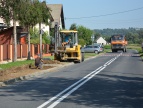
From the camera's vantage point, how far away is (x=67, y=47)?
112 ft

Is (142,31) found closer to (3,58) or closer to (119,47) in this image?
(119,47)

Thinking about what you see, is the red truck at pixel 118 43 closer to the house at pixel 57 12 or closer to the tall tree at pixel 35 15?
the house at pixel 57 12

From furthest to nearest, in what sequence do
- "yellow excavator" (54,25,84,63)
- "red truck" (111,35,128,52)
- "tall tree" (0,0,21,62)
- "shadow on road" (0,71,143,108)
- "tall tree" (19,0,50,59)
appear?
1. "red truck" (111,35,128,52)
2. "yellow excavator" (54,25,84,63)
3. "tall tree" (19,0,50,59)
4. "tall tree" (0,0,21,62)
5. "shadow on road" (0,71,143,108)

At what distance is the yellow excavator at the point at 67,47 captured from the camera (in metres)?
33.8

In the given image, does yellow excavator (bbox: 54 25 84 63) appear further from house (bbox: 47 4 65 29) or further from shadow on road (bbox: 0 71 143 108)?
house (bbox: 47 4 65 29)

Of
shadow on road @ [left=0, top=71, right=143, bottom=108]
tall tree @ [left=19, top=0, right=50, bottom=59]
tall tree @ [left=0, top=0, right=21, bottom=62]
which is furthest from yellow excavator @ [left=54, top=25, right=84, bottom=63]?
shadow on road @ [left=0, top=71, right=143, bottom=108]

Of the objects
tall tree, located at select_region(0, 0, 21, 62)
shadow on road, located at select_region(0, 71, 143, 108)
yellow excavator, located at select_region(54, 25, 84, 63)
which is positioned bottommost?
shadow on road, located at select_region(0, 71, 143, 108)

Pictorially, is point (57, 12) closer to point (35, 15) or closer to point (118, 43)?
point (118, 43)

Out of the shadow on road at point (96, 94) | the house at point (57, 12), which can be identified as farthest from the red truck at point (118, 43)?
the shadow on road at point (96, 94)

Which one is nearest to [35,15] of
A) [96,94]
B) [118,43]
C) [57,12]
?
[96,94]

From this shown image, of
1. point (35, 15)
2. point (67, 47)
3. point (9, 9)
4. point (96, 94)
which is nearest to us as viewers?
point (96, 94)

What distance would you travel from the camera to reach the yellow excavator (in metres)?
33.8

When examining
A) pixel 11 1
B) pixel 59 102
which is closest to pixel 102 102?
pixel 59 102

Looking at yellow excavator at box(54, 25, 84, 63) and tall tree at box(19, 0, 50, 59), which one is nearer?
tall tree at box(19, 0, 50, 59)
